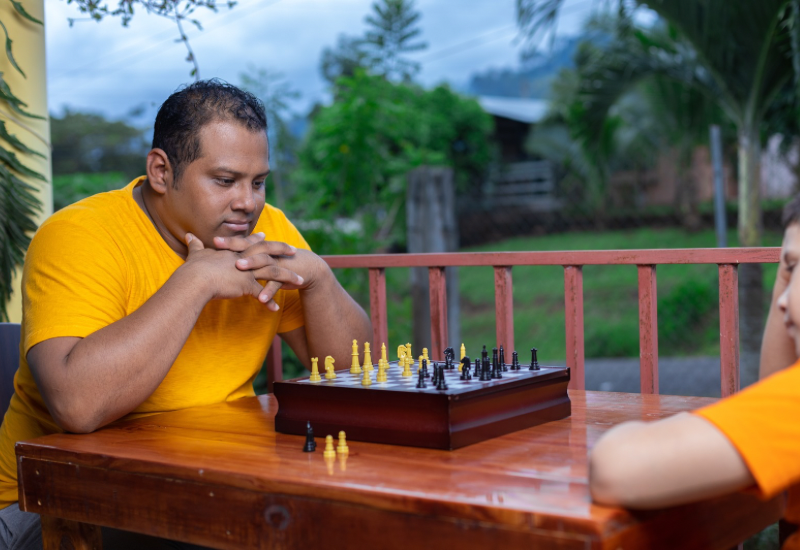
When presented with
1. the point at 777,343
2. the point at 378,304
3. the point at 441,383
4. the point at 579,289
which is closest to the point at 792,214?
the point at 777,343

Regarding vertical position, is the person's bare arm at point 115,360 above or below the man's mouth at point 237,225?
below

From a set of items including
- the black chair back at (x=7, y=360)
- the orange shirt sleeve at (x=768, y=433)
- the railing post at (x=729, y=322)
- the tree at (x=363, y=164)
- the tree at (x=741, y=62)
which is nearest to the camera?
the orange shirt sleeve at (x=768, y=433)

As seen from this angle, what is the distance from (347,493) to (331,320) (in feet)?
3.12

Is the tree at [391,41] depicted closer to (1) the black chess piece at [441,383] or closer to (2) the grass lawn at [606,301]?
(2) the grass lawn at [606,301]

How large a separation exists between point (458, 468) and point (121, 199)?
1.16m

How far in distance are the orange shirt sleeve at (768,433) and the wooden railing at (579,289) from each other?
1.31 m

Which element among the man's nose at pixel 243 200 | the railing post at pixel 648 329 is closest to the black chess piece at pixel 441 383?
the man's nose at pixel 243 200

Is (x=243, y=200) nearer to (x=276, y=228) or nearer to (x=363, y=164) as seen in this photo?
(x=276, y=228)

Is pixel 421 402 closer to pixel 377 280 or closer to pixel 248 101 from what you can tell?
pixel 248 101

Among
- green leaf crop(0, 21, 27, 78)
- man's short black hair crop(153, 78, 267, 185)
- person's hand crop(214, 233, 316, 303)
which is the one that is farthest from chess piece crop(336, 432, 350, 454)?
green leaf crop(0, 21, 27, 78)

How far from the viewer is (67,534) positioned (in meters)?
1.46

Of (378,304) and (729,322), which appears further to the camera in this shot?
(378,304)

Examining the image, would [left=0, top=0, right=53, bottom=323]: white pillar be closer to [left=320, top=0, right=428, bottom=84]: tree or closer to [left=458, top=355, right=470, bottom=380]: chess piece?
[left=458, top=355, right=470, bottom=380]: chess piece

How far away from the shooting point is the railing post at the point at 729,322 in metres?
2.25
